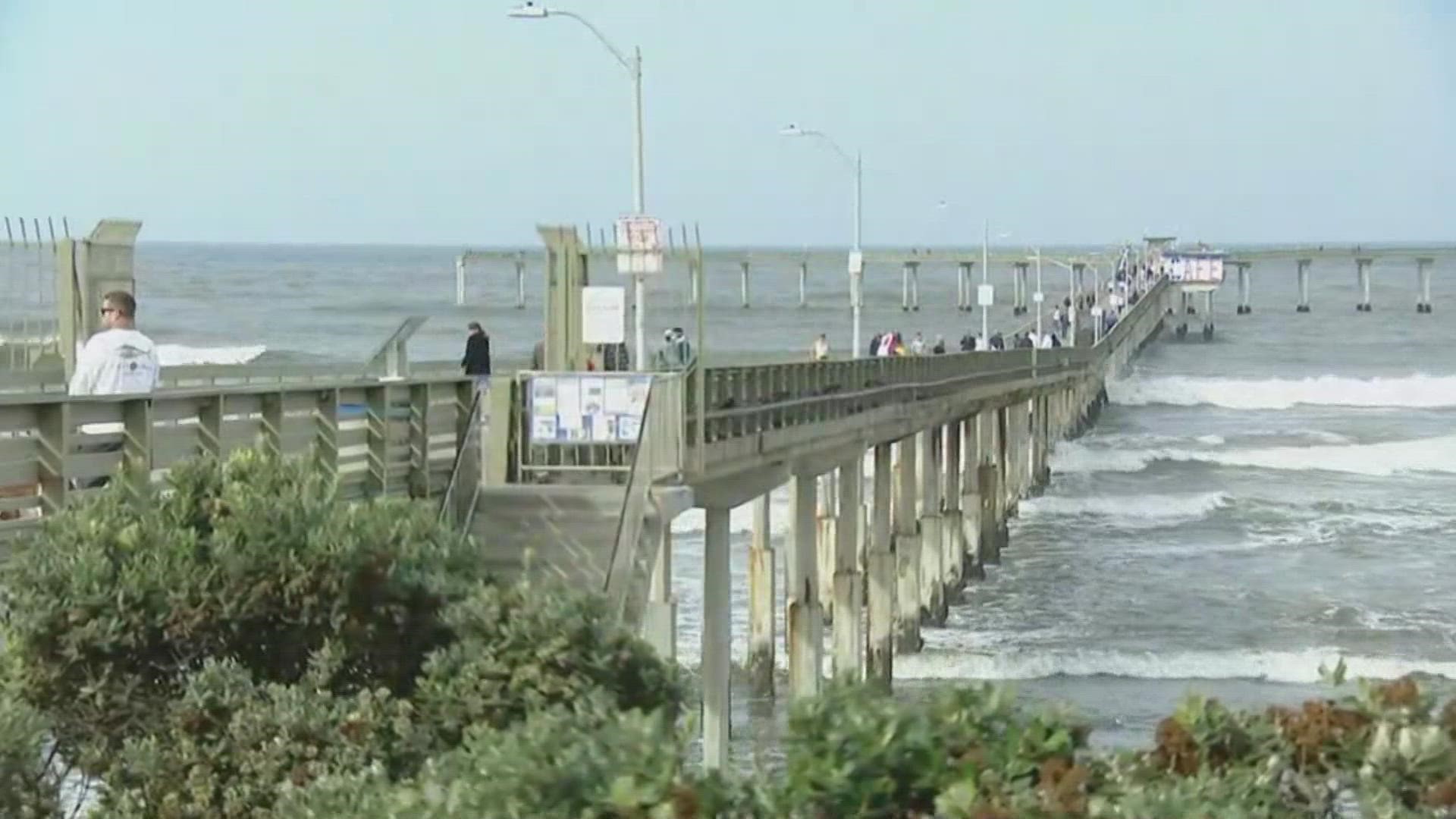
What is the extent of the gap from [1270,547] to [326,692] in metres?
39.1

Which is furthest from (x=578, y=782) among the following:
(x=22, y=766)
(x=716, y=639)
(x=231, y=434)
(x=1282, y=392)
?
(x=1282, y=392)

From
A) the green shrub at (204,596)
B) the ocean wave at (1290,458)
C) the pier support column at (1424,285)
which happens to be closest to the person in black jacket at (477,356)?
the green shrub at (204,596)

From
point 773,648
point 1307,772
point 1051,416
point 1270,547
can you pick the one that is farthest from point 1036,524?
point 1307,772

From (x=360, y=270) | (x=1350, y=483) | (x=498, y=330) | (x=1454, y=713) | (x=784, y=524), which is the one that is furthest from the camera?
(x=360, y=270)

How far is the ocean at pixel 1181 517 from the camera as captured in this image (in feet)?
105

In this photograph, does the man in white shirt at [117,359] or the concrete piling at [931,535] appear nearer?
the man in white shirt at [117,359]

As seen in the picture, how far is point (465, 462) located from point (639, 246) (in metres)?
3.08

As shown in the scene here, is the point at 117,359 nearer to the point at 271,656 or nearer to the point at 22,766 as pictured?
the point at 271,656

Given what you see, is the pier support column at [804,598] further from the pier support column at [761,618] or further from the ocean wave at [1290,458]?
the ocean wave at [1290,458]

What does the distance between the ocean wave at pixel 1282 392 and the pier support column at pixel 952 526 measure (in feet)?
143

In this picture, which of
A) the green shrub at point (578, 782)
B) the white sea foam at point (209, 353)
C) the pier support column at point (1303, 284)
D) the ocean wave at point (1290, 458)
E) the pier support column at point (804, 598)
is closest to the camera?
the green shrub at point (578, 782)

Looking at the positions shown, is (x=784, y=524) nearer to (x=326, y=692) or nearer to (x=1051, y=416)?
(x=1051, y=416)

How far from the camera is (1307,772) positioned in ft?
18.9

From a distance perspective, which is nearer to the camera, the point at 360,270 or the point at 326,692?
the point at 326,692
